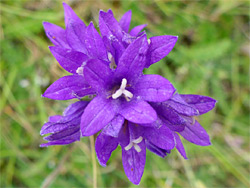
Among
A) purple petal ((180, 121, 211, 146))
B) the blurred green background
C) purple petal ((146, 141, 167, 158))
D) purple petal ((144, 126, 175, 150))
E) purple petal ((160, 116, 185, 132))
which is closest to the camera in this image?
purple petal ((144, 126, 175, 150))

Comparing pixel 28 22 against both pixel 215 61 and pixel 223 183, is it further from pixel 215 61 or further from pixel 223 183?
pixel 223 183

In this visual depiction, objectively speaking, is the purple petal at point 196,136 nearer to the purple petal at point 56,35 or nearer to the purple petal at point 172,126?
the purple petal at point 172,126

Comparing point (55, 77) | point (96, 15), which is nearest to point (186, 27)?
point (96, 15)

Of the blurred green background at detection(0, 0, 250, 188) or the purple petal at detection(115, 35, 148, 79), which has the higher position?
the purple petal at detection(115, 35, 148, 79)

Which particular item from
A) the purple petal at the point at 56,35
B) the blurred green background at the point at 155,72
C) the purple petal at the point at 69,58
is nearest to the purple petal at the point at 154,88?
the purple petal at the point at 69,58

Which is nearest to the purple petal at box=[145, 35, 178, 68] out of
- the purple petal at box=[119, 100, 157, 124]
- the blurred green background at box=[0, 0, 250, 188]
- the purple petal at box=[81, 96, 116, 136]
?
the purple petal at box=[119, 100, 157, 124]

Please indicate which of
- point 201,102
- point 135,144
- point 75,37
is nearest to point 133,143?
point 135,144

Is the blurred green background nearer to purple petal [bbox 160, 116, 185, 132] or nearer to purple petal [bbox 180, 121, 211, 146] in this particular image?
purple petal [bbox 180, 121, 211, 146]
